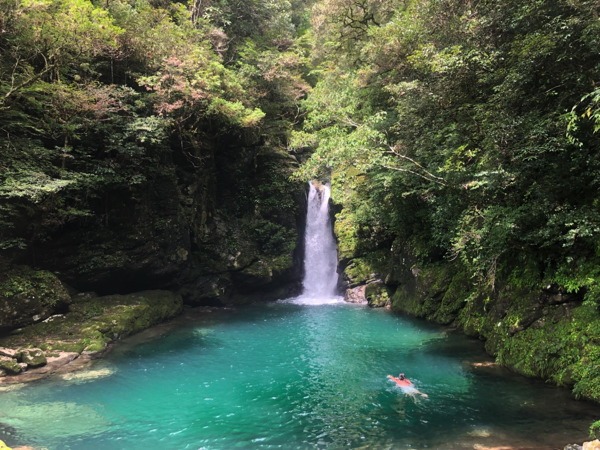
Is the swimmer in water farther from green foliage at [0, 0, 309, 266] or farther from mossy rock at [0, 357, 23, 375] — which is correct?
green foliage at [0, 0, 309, 266]

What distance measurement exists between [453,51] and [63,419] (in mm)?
13771

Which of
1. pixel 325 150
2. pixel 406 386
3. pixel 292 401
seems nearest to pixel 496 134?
pixel 406 386

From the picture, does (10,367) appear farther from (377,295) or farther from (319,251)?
(319,251)

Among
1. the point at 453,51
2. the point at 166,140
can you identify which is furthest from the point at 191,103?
the point at 453,51

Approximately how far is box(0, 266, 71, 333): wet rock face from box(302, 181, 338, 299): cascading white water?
13.4m

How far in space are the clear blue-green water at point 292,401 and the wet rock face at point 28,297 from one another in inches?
120

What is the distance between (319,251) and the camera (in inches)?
1000

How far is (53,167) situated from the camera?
14.1 meters

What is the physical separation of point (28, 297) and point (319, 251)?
1569 cm

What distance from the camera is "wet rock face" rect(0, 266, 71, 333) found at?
1304 cm

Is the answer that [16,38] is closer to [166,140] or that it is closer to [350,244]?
[166,140]

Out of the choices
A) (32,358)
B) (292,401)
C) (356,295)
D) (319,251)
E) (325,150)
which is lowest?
(292,401)

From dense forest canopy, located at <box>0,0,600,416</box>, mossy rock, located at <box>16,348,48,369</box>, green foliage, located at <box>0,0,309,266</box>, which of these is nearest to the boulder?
dense forest canopy, located at <box>0,0,600,416</box>

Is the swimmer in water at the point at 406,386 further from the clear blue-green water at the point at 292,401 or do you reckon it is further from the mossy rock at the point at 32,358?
the mossy rock at the point at 32,358
